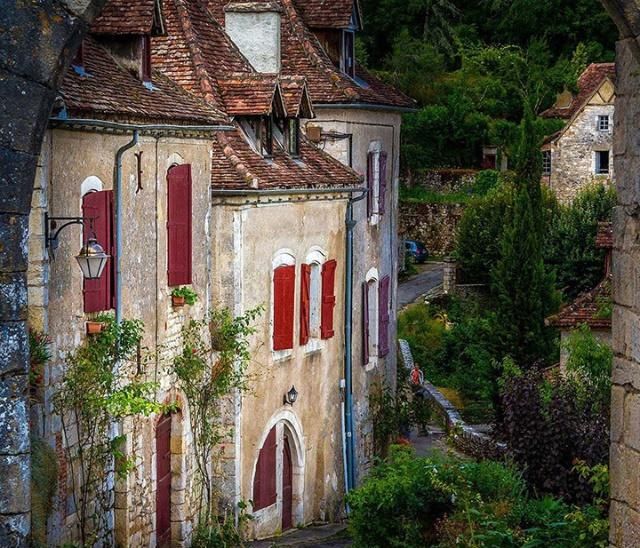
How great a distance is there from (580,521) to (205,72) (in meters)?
11.3

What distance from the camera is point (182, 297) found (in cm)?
1748

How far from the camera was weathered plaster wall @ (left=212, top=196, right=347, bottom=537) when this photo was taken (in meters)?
19.7

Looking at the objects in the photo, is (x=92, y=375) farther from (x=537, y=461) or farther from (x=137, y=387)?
(x=537, y=461)

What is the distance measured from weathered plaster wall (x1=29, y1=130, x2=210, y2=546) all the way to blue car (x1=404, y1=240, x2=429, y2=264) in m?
32.1

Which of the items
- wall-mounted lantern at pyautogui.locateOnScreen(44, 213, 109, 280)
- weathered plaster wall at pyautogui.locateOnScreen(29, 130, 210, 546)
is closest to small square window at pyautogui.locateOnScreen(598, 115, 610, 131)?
weathered plaster wall at pyautogui.locateOnScreen(29, 130, 210, 546)

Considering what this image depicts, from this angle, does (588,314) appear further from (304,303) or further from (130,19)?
(130,19)

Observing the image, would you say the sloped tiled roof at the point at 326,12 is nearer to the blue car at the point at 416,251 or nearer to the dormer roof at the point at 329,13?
the dormer roof at the point at 329,13

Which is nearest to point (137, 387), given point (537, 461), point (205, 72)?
point (537, 461)

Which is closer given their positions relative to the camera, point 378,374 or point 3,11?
point 3,11

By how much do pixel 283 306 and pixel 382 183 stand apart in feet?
21.9

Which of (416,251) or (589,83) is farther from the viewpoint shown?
(416,251)

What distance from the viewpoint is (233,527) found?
19062 millimetres

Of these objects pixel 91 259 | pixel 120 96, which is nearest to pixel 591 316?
pixel 120 96

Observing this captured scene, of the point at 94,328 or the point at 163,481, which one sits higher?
the point at 94,328
